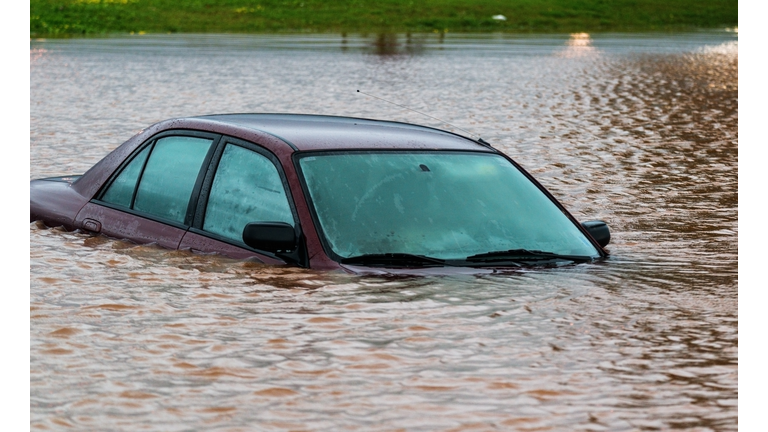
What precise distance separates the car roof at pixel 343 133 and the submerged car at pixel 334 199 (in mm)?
12

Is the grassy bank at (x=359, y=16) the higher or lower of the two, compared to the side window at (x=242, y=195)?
higher

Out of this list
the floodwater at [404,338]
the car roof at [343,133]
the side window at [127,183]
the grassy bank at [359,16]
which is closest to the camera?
the floodwater at [404,338]

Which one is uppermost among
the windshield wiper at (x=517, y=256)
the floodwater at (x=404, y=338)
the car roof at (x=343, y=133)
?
the car roof at (x=343, y=133)

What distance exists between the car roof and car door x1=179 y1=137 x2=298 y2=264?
0.63 ft

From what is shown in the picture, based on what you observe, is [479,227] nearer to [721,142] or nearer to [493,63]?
[721,142]

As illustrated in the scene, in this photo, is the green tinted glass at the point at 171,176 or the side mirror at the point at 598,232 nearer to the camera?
the green tinted glass at the point at 171,176

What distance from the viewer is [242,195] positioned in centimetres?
725

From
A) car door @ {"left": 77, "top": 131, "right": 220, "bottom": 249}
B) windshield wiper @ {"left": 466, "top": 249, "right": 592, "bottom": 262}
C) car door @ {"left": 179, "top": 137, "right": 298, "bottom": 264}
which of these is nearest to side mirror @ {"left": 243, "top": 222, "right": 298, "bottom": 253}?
car door @ {"left": 179, "top": 137, "right": 298, "bottom": 264}

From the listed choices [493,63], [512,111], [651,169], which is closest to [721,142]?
[651,169]

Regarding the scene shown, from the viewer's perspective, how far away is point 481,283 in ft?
22.6

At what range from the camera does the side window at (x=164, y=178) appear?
7633mm

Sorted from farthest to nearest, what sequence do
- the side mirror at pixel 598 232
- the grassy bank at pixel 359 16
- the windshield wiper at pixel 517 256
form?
1. the grassy bank at pixel 359 16
2. the side mirror at pixel 598 232
3. the windshield wiper at pixel 517 256

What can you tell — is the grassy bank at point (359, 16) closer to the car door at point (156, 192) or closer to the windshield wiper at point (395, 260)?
the car door at point (156, 192)

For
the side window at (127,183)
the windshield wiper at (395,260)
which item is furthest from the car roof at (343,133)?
the windshield wiper at (395,260)
